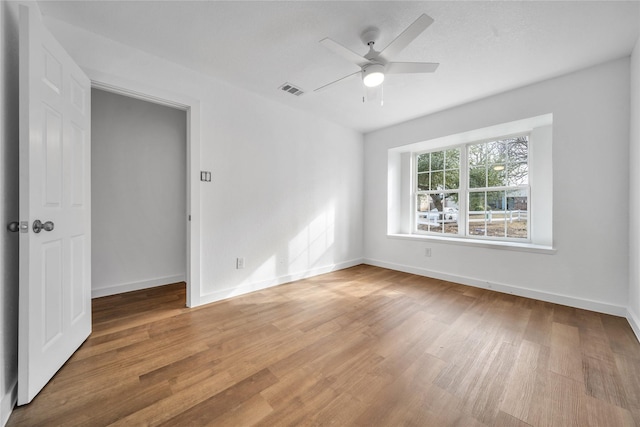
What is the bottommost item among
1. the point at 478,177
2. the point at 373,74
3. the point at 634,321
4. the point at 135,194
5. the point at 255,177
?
the point at 634,321

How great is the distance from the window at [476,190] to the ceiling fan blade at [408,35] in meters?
2.72

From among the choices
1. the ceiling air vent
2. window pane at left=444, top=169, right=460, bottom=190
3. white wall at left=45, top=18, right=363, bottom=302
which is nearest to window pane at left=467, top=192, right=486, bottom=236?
window pane at left=444, top=169, right=460, bottom=190

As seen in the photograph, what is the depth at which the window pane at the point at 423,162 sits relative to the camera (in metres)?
4.47

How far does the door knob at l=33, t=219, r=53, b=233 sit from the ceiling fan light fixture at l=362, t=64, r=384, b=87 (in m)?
2.48

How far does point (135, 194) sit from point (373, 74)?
3313 millimetres

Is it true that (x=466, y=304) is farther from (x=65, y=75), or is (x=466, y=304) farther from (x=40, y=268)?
(x=65, y=75)

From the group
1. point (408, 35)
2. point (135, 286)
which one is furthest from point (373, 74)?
point (135, 286)

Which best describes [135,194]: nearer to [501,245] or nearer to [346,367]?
[346,367]

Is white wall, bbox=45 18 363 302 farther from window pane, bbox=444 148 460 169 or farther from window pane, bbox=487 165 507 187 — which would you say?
window pane, bbox=487 165 507 187

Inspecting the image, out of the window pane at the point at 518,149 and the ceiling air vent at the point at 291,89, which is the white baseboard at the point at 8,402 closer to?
the ceiling air vent at the point at 291,89

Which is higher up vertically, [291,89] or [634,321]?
[291,89]

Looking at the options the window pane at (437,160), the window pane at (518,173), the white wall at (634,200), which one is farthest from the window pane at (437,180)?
the white wall at (634,200)

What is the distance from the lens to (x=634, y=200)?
7.38 feet

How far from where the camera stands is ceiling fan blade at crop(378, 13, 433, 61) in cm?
154
